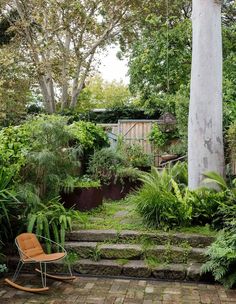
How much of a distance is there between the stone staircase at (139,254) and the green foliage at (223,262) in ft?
0.63

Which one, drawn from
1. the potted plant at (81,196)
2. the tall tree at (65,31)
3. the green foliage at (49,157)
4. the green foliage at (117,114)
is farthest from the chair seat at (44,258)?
the green foliage at (117,114)

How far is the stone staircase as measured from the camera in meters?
4.25

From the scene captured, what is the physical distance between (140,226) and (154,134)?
22.1ft

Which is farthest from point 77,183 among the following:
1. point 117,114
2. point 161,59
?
point 117,114

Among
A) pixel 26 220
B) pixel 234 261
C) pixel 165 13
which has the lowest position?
pixel 234 261

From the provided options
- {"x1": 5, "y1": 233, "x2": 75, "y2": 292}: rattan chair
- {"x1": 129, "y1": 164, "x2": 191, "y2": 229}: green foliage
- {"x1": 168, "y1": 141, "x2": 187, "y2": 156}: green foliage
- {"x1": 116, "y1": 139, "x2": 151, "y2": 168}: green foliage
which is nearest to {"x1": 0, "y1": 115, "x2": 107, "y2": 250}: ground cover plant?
{"x1": 5, "y1": 233, "x2": 75, "y2": 292}: rattan chair

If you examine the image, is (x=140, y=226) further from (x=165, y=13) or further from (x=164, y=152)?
(x=165, y=13)

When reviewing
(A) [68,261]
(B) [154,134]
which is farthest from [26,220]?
(B) [154,134]

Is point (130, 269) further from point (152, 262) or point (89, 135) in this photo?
point (89, 135)

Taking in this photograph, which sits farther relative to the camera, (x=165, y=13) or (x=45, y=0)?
(x=165, y=13)

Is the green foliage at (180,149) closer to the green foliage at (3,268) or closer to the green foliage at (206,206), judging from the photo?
the green foliage at (206,206)

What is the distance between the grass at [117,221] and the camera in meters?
4.83

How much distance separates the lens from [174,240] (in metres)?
4.61

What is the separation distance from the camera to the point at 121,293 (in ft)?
12.5
